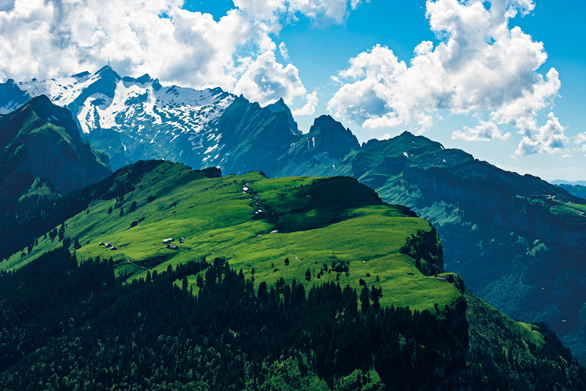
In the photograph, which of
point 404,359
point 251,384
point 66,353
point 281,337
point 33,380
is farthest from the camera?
point 66,353

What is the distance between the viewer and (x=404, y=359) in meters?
129

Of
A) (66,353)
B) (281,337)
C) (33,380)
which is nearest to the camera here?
(281,337)

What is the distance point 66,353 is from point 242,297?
73.7 meters

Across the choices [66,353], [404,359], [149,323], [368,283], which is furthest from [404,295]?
[66,353]

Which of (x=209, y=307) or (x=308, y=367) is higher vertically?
(x=209, y=307)

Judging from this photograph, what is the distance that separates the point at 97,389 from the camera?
156125 mm

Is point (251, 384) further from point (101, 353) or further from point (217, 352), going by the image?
point (101, 353)

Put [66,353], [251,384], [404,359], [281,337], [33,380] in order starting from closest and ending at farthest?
1. [404,359]
2. [251,384]
3. [281,337]
4. [33,380]
5. [66,353]

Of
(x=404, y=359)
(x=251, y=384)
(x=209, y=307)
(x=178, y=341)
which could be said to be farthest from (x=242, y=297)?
(x=404, y=359)

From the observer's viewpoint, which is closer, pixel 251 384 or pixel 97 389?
pixel 251 384

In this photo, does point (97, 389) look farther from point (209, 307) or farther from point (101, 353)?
point (209, 307)

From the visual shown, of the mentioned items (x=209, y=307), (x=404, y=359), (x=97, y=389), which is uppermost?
(x=209, y=307)

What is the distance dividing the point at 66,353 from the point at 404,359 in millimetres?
134832

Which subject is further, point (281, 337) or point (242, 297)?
point (242, 297)
